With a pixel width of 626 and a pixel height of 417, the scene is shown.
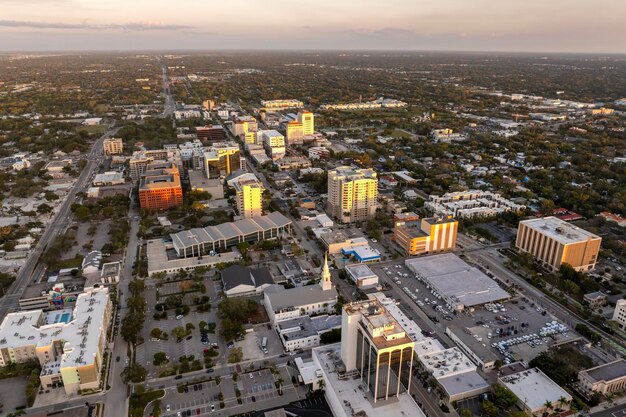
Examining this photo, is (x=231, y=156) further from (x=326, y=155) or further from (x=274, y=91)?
(x=274, y=91)

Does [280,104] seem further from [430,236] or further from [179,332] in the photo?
[179,332]

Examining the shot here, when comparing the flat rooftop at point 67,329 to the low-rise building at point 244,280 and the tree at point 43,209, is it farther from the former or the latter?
the tree at point 43,209

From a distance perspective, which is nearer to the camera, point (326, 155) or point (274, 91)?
point (326, 155)

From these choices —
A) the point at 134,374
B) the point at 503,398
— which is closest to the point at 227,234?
the point at 134,374

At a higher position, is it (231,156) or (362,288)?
(231,156)

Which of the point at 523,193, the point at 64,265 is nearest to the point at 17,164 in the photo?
the point at 64,265

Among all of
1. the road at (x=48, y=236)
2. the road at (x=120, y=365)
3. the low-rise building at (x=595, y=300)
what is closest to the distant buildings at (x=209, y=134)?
the road at (x=48, y=236)

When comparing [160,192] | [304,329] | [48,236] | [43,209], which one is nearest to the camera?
[304,329]
